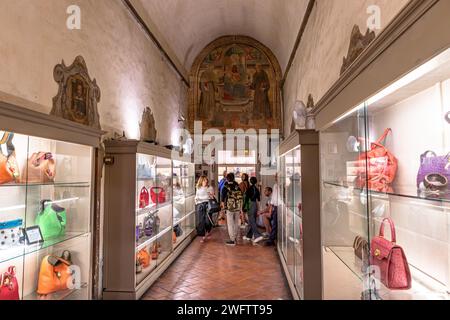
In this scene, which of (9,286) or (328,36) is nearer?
(9,286)

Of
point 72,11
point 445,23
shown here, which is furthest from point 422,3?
point 72,11

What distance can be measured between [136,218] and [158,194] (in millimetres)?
1243

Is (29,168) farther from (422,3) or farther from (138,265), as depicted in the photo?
(422,3)

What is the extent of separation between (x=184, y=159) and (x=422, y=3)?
6.61 metres

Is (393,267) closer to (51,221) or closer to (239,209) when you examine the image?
(51,221)

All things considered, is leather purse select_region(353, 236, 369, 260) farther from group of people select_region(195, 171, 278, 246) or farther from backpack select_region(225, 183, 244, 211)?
backpack select_region(225, 183, 244, 211)

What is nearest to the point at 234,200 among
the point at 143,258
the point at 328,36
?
the point at 143,258

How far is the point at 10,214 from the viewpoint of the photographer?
8.39ft

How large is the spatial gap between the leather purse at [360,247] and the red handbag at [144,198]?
3.42 m


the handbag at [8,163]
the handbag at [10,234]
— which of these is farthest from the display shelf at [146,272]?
the handbag at [8,163]

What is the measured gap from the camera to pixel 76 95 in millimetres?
3498

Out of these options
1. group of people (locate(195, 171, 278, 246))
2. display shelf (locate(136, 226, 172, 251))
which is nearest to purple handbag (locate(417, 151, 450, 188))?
display shelf (locate(136, 226, 172, 251))

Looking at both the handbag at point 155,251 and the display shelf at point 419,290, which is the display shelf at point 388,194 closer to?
the display shelf at point 419,290

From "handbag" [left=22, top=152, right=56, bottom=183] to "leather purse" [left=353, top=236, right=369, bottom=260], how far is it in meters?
3.08
